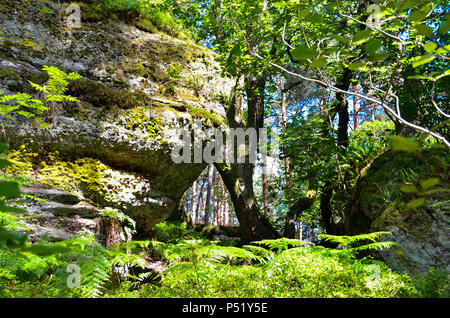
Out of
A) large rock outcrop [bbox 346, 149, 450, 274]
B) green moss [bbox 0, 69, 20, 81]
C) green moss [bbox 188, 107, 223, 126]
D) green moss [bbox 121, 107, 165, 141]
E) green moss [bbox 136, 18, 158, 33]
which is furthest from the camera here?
green moss [bbox 136, 18, 158, 33]

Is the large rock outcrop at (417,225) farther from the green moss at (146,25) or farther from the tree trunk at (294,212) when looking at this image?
the green moss at (146,25)

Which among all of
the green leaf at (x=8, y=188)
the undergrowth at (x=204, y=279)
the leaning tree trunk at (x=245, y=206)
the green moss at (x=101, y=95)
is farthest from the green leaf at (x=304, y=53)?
the leaning tree trunk at (x=245, y=206)

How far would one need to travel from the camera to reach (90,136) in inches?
169

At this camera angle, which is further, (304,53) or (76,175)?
(76,175)

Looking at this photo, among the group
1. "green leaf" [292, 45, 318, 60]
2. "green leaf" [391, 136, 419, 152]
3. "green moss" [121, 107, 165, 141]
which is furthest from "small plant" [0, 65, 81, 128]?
"green leaf" [391, 136, 419, 152]

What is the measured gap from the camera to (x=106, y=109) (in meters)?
4.59

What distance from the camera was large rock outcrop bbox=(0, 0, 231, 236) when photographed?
3951mm

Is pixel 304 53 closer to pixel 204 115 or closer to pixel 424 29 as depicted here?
pixel 424 29

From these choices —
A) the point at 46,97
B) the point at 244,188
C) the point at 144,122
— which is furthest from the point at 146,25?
the point at 244,188

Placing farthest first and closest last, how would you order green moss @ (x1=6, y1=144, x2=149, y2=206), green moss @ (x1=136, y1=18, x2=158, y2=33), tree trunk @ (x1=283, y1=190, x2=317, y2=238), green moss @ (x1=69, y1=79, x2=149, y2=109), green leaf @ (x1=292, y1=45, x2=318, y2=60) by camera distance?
tree trunk @ (x1=283, y1=190, x2=317, y2=238)
green moss @ (x1=136, y1=18, x2=158, y2=33)
green moss @ (x1=69, y1=79, x2=149, y2=109)
green moss @ (x1=6, y1=144, x2=149, y2=206)
green leaf @ (x1=292, y1=45, x2=318, y2=60)

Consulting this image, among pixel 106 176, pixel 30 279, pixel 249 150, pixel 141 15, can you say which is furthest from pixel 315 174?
pixel 30 279

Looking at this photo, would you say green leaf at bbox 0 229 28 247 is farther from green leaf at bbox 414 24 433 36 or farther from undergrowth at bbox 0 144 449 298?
green leaf at bbox 414 24 433 36

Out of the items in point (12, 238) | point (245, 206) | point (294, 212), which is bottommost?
point (294, 212)
